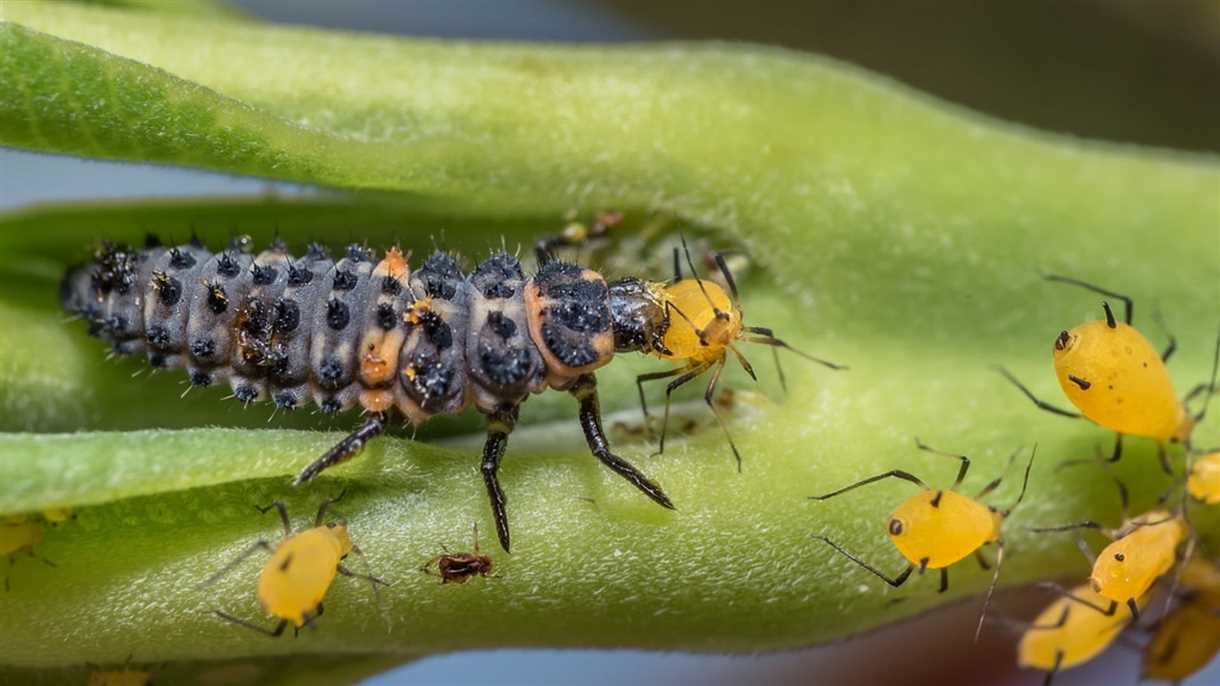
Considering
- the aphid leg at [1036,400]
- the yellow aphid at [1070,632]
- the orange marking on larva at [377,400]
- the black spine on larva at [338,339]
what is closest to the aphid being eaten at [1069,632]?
the yellow aphid at [1070,632]

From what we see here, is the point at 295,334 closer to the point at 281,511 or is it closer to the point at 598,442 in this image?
the point at 281,511

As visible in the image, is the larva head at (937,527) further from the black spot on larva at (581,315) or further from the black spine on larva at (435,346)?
the black spine on larva at (435,346)

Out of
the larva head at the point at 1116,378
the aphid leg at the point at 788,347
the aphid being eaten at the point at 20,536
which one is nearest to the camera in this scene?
the aphid being eaten at the point at 20,536

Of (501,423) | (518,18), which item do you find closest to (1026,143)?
(501,423)

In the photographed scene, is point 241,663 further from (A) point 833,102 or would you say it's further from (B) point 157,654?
(A) point 833,102

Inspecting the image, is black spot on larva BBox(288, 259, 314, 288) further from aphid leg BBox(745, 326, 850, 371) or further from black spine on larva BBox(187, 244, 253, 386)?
aphid leg BBox(745, 326, 850, 371)

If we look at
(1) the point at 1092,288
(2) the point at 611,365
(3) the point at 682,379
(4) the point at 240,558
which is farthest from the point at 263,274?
(1) the point at 1092,288

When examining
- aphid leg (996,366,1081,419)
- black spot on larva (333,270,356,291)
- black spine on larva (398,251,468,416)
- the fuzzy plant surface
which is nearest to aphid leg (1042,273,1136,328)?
the fuzzy plant surface
